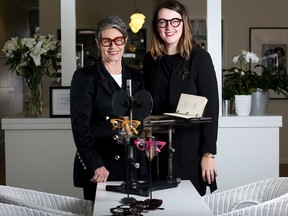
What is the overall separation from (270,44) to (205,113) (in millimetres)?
5349

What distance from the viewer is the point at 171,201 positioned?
80.4 inches

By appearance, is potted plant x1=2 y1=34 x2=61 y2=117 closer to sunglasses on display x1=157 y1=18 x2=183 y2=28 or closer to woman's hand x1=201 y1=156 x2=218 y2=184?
sunglasses on display x1=157 y1=18 x2=183 y2=28

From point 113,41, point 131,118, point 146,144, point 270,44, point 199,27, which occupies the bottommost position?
point 146,144

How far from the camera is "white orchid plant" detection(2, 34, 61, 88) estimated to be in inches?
152

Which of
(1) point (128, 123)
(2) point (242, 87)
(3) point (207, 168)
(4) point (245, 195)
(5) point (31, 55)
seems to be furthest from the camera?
(2) point (242, 87)

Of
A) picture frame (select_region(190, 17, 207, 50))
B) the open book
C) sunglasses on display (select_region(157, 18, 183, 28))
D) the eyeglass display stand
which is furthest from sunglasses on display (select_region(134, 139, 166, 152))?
picture frame (select_region(190, 17, 207, 50))

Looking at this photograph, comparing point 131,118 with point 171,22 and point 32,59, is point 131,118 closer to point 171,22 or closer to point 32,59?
point 171,22

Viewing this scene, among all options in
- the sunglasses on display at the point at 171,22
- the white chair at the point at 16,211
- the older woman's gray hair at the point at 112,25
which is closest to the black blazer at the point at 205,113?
the sunglasses on display at the point at 171,22

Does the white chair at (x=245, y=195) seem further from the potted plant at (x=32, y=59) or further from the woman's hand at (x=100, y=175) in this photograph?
the potted plant at (x=32, y=59)

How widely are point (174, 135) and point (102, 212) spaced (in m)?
0.85

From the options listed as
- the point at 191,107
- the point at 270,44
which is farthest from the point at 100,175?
the point at 270,44

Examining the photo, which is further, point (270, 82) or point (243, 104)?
point (270, 82)

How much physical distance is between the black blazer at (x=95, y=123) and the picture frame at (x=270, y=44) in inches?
215

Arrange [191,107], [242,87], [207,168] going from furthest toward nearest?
[242,87] → [207,168] → [191,107]
